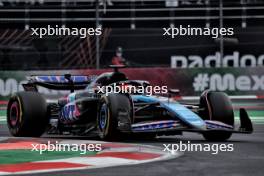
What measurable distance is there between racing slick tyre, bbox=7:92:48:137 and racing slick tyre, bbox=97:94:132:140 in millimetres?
1338

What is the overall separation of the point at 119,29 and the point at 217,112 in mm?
13910

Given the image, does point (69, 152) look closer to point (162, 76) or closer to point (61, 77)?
point (61, 77)

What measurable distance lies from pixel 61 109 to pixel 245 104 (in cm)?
1088

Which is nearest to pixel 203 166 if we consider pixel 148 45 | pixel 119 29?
pixel 148 45

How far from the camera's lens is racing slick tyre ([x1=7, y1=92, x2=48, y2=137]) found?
1305 cm

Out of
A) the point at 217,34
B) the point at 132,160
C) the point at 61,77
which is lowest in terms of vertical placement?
the point at 132,160

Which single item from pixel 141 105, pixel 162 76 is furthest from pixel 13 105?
pixel 162 76

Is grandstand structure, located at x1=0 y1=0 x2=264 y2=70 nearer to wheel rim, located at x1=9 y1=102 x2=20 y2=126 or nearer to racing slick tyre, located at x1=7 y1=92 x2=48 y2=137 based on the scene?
wheel rim, located at x1=9 y1=102 x2=20 y2=126

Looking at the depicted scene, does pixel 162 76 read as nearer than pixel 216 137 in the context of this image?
No

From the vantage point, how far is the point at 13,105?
13.7 m

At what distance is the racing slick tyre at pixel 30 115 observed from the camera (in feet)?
42.8

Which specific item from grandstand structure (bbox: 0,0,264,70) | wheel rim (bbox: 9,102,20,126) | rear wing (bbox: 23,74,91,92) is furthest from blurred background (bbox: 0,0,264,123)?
wheel rim (bbox: 9,102,20,126)

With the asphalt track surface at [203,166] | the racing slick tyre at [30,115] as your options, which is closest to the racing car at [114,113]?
the racing slick tyre at [30,115]

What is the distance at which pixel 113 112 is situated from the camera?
11.9 m
